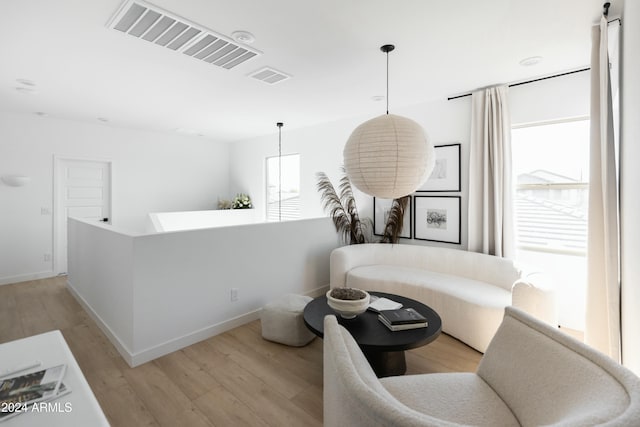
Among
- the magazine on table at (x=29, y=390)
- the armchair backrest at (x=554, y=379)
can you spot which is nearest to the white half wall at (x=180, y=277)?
the magazine on table at (x=29, y=390)

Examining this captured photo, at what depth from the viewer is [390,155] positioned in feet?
6.78

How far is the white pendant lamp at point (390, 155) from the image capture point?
2064 millimetres

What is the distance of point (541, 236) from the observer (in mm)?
3326

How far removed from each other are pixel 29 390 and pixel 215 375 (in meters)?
1.61

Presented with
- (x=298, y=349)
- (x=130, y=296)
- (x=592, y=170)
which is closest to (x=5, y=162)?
(x=130, y=296)

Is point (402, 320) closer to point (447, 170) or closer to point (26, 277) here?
point (447, 170)

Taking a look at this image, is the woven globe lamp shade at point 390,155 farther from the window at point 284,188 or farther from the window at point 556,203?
the window at point 284,188

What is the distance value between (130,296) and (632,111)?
342cm

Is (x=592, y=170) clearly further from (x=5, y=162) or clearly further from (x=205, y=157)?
(x=5, y=162)

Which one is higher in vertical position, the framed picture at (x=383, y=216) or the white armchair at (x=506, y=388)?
the framed picture at (x=383, y=216)

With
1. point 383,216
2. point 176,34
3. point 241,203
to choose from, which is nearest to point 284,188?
point 241,203

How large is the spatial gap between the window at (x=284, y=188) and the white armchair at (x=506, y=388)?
4.56m

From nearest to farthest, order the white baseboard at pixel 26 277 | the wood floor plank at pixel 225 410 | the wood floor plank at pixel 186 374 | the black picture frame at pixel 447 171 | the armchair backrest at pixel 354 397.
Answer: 1. the armchair backrest at pixel 354 397
2. the wood floor plank at pixel 225 410
3. the wood floor plank at pixel 186 374
4. the black picture frame at pixel 447 171
5. the white baseboard at pixel 26 277

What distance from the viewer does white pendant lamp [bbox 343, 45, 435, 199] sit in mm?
2064
